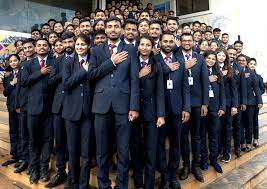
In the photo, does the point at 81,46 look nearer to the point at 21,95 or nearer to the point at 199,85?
the point at 21,95

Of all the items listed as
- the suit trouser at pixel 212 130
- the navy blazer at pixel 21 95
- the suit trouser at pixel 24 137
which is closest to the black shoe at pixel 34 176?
the suit trouser at pixel 24 137

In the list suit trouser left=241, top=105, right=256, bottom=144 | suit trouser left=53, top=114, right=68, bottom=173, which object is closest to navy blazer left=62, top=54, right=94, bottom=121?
suit trouser left=53, top=114, right=68, bottom=173

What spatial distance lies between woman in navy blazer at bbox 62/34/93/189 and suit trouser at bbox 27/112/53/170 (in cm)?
62

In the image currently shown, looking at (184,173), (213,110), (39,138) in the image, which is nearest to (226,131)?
(213,110)

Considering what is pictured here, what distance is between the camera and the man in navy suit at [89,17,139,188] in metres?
2.70

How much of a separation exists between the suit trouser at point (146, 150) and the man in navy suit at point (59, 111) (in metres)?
0.90

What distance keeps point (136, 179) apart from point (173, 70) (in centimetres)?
133

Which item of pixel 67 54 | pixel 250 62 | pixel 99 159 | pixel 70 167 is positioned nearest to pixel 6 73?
pixel 67 54

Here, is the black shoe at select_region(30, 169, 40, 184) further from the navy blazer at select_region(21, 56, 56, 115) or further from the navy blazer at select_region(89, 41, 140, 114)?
the navy blazer at select_region(89, 41, 140, 114)

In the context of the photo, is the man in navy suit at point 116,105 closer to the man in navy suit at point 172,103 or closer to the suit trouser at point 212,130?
the man in navy suit at point 172,103

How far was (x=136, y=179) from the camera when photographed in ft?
10.00

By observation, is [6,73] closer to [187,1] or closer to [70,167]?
[70,167]

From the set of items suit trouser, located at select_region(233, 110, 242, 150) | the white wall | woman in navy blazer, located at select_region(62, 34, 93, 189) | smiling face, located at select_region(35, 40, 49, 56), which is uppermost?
the white wall

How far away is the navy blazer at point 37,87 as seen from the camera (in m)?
3.41
